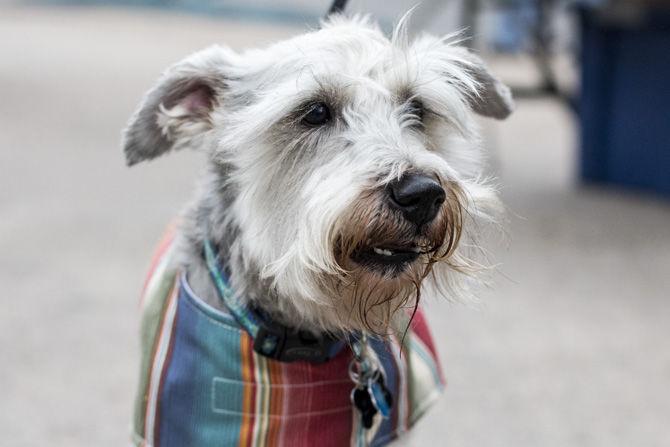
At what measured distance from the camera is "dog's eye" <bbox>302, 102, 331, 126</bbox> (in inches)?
99.8

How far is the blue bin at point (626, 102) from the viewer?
8055mm

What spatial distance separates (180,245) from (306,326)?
461mm

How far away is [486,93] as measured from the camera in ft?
9.93

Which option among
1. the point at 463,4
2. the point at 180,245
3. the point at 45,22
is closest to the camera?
the point at 180,245

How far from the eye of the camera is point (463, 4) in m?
7.79

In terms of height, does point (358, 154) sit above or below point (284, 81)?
below

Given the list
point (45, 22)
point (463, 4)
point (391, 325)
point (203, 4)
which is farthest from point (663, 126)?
point (203, 4)

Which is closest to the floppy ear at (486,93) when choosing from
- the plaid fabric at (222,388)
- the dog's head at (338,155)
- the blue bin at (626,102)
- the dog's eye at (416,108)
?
the dog's head at (338,155)

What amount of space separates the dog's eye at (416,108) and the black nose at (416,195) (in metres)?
0.39

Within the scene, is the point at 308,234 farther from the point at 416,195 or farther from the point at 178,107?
the point at 178,107

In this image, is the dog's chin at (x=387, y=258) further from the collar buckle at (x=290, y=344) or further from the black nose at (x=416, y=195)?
the collar buckle at (x=290, y=344)

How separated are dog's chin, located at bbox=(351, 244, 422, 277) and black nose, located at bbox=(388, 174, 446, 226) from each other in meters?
0.10

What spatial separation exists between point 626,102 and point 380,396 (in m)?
6.35

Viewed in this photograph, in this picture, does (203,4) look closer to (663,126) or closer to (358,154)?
(663,126)
